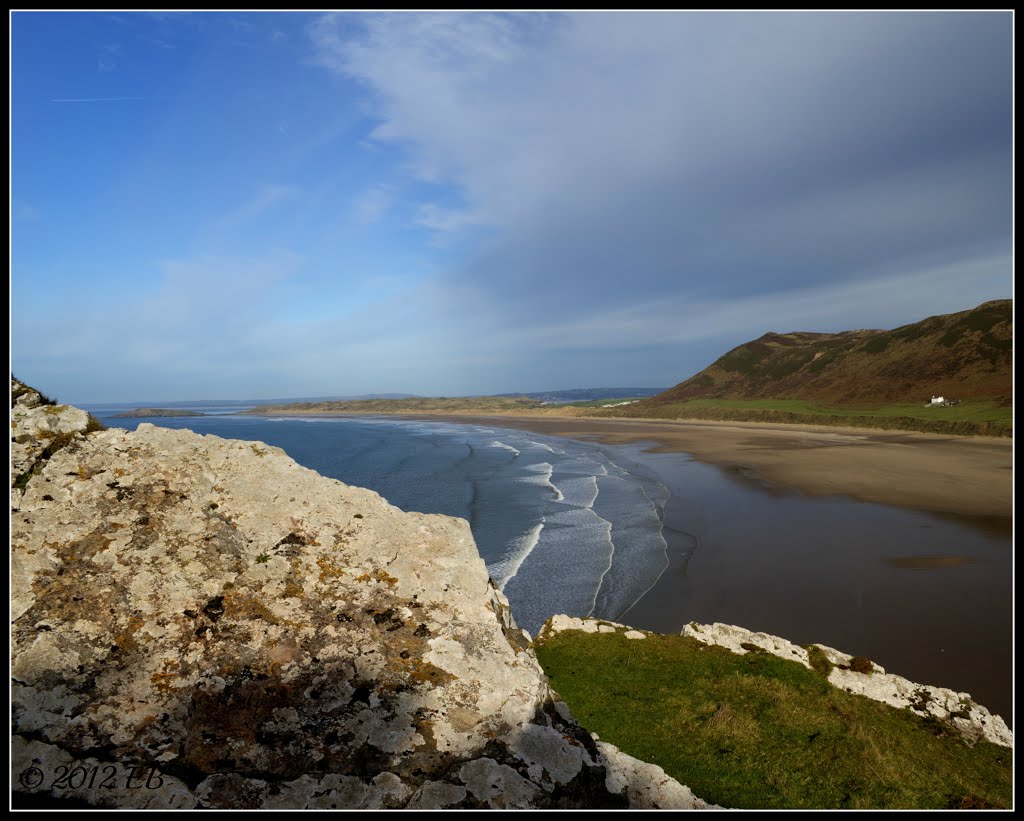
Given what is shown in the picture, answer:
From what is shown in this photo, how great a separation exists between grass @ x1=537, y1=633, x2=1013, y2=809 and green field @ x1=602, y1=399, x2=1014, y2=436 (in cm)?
4635

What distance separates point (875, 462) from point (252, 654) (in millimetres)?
53948

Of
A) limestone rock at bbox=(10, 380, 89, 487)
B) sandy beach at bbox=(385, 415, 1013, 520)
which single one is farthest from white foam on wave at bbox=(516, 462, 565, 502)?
limestone rock at bbox=(10, 380, 89, 487)

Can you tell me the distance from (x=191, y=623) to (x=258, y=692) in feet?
3.28

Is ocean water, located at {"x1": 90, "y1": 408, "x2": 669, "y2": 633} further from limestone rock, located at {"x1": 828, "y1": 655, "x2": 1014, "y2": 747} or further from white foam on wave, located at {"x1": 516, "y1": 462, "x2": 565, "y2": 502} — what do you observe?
limestone rock, located at {"x1": 828, "y1": 655, "x2": 1014, "y2": 747}

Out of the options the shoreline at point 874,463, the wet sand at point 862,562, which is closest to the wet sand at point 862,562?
the wet sand at point 862,562

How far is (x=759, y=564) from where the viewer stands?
2117 cm

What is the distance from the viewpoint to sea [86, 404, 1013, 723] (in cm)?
1470

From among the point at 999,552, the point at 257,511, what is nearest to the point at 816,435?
the point at 999,552

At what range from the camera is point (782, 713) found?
8.67 metres

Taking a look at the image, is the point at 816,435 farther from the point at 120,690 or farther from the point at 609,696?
the point at 120,690

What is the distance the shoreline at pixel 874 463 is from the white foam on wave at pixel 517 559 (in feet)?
66.6

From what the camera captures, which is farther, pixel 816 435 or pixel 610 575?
pixel 816 435

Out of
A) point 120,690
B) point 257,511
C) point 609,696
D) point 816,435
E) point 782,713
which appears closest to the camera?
point 120,690

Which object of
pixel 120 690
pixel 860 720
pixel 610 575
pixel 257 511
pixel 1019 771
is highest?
pixel 257 511
